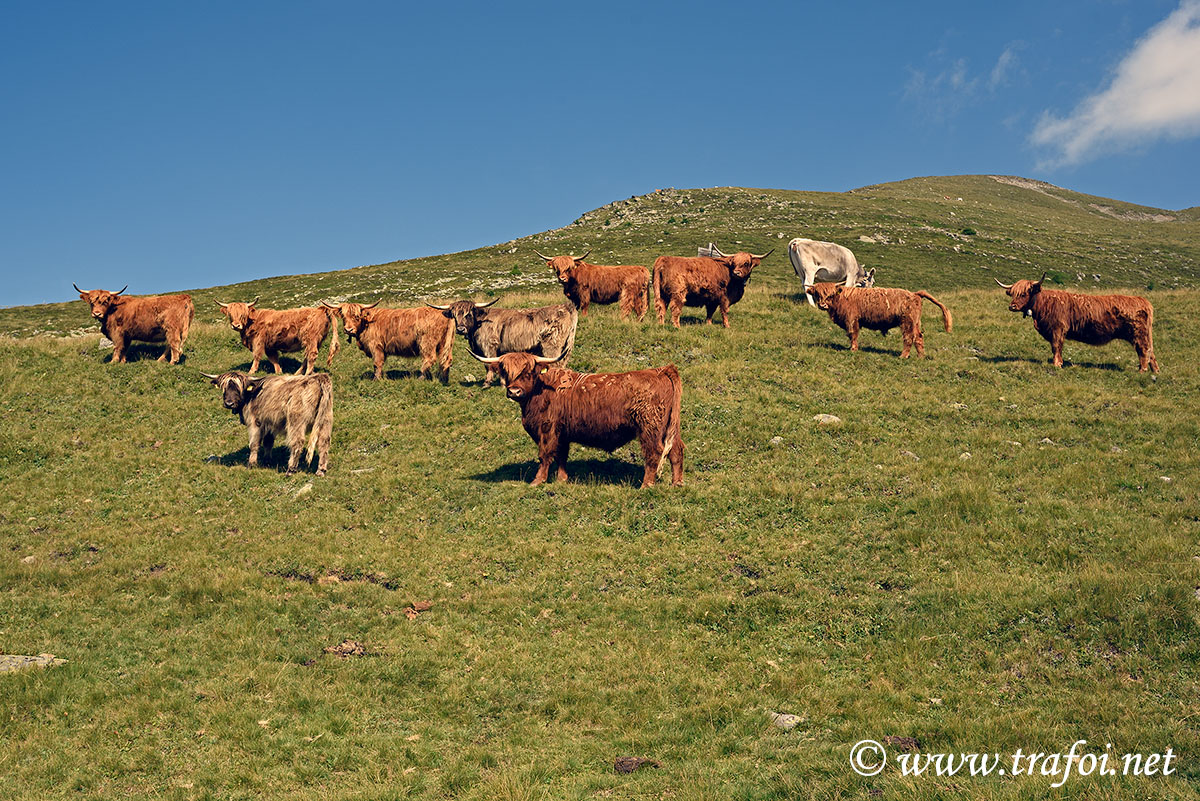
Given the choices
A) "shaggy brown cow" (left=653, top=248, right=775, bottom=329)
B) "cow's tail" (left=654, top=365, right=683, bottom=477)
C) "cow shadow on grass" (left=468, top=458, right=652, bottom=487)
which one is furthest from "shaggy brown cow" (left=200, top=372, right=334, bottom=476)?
"shaggy brown cow" (left=653, top=248, right=775, bottom=329)

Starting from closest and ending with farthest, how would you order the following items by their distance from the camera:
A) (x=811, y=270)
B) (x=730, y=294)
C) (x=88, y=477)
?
(x=88, y=477)
(x=730, y=294)
(x=811, y=270)

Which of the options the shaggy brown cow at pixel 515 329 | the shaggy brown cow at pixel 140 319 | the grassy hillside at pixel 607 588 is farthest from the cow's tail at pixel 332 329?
the shaggy brown cow at pixel 140 319

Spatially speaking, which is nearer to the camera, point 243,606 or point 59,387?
point 243,606

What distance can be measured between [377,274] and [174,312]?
29333mm

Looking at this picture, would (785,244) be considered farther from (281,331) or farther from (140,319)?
(140,319)

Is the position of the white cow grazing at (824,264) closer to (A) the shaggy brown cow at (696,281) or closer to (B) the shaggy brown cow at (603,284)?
(A) the shaggy brown cow at (696,281)

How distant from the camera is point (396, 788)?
24.8ft

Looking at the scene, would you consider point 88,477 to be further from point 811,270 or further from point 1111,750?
point 811,270

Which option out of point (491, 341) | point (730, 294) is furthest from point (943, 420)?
point (491, 341)

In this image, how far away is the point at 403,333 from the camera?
21875 mm

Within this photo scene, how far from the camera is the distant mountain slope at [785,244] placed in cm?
4344

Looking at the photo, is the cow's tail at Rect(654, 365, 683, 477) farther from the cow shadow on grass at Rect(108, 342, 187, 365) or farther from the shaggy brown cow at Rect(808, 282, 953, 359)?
the cow shadow on grass at Rect(108, 342, 187, 365)

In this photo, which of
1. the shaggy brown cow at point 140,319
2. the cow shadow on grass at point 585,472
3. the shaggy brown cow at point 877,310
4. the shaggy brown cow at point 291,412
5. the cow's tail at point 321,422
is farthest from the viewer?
the shaggy brown cow at point 877,310

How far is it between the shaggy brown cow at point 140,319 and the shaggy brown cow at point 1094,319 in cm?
2465
